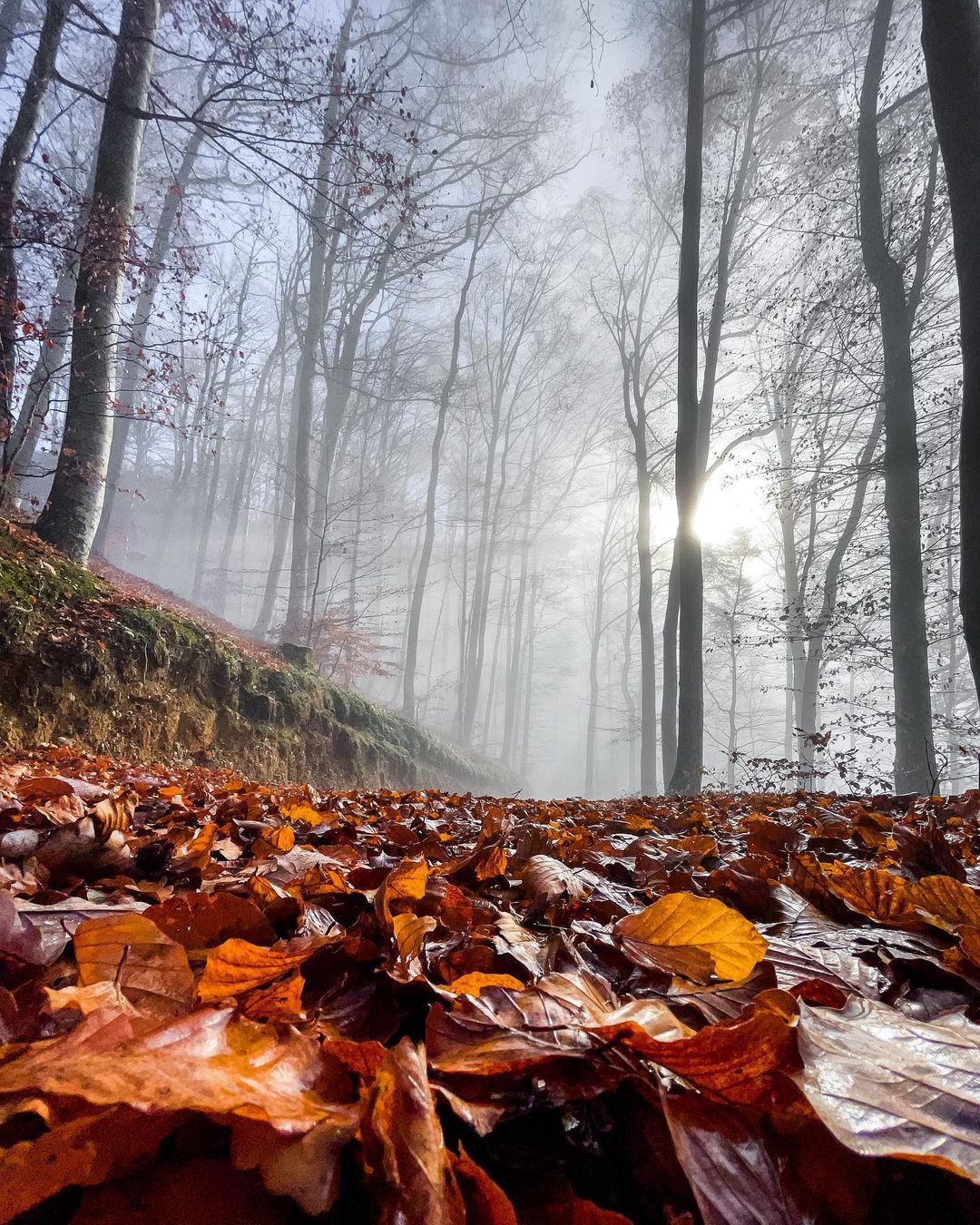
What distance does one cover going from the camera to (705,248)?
11.3 meters

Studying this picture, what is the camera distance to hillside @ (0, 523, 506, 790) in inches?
164

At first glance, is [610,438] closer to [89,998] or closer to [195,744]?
[195,744]

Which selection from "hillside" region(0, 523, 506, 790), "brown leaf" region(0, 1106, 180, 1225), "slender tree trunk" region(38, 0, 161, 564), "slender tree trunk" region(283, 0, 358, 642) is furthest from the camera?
"slender tree trunk" region(283, 0, 358, 642)

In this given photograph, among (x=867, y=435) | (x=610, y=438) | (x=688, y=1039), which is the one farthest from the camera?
(x=610, y=438)

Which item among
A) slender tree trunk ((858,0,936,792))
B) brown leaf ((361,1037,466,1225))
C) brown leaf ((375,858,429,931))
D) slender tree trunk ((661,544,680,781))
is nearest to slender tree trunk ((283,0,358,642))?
slender tree trunk ((661,544,680,781))

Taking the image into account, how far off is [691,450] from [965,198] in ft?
13.3

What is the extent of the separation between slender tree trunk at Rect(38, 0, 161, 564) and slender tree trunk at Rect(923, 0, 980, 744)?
646 cm

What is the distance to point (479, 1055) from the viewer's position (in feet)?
1.49

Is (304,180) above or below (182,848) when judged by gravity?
above

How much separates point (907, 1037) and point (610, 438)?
72.1 ft

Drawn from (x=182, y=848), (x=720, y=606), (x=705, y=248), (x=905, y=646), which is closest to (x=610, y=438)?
(x=720, y=606)

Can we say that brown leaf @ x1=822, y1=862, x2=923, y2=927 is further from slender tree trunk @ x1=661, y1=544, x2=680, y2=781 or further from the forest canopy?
slender tree trunk @ x1=661, y1=544, x2=680, y2=781

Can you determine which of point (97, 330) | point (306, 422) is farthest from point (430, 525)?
point (97, 330)

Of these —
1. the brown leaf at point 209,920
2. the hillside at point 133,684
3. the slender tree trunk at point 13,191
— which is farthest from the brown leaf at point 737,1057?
the slender tree trunk at point 13,191
